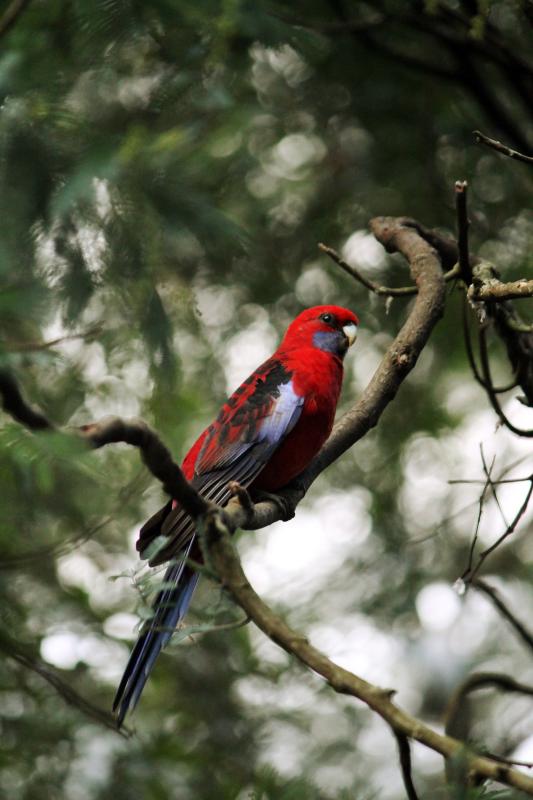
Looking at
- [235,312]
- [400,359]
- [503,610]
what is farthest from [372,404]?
[235,312]

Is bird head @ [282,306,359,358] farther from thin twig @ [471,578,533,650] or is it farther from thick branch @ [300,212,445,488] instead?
thin twig @ [471,578,533,650]

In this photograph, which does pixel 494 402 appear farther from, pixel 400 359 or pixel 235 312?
pixel 235 312

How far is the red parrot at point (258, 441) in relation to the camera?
3.23m

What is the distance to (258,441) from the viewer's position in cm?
371

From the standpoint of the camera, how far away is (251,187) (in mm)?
5812

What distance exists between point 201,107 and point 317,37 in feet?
2.26

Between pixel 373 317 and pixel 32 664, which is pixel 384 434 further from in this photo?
pixel 32 664

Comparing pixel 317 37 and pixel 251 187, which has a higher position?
pixel 317 37

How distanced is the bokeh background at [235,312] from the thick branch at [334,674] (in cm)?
134

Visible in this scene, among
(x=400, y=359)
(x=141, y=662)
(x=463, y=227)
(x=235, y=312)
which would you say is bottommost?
(x=235, y=312)

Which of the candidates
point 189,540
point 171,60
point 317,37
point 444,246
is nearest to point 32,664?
point 189,540

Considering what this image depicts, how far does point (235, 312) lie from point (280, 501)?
2.61 metres

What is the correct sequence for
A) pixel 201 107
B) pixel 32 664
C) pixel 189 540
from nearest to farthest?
pixel 189 540 → pixel 32 664 → pixel 201 107

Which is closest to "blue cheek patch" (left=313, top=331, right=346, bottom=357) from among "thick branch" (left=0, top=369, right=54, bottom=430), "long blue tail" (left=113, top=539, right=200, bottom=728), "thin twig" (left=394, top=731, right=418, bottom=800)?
"long blue tail" (left=113, top=539, right=200, bottom=728)
